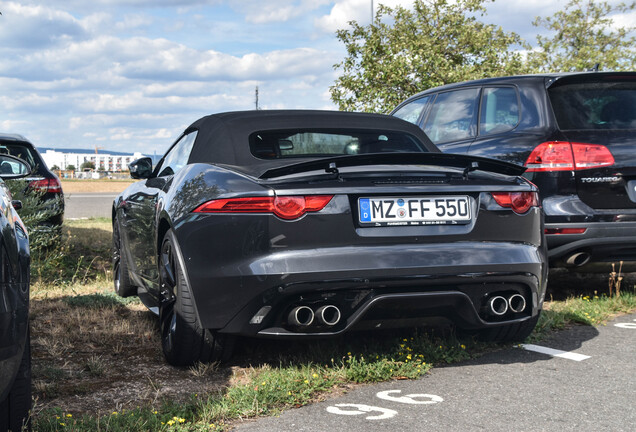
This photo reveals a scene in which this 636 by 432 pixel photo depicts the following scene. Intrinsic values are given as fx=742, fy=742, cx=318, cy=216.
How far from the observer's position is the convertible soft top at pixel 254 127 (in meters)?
4.35

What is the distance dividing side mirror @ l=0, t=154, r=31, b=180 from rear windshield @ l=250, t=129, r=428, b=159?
1.27 meters

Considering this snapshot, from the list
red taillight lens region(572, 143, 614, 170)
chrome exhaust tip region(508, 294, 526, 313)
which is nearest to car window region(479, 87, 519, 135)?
red taillight lens region(572, 143, 614, 170)

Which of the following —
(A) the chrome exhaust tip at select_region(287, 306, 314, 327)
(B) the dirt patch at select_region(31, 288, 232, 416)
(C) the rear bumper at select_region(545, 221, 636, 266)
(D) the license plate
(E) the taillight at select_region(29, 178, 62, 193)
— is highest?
(E) the taillight at select_region(29, 178, 62, 193)

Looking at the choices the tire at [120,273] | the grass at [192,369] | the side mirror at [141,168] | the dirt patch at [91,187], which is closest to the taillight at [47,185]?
the tire at [120,273]

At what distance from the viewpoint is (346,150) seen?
4.73 m

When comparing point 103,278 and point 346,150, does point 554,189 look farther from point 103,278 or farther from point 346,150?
point 103,278

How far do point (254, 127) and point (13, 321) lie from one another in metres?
2.32

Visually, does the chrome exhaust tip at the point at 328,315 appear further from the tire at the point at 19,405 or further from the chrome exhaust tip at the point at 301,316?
the tire at the point at 19,405

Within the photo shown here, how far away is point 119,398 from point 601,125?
4145mm

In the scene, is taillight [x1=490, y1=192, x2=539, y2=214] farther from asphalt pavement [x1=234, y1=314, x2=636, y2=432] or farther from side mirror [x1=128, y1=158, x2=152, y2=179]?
side mirror [x1=128, y1=158, x2=152, y2=179]

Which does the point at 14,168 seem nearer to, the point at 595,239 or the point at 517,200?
the point at 517,200

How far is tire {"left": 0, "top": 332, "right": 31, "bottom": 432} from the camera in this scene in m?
2.78

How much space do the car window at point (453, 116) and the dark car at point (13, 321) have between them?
4535 mm

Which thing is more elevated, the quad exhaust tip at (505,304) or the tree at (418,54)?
the tree at (418,54)
